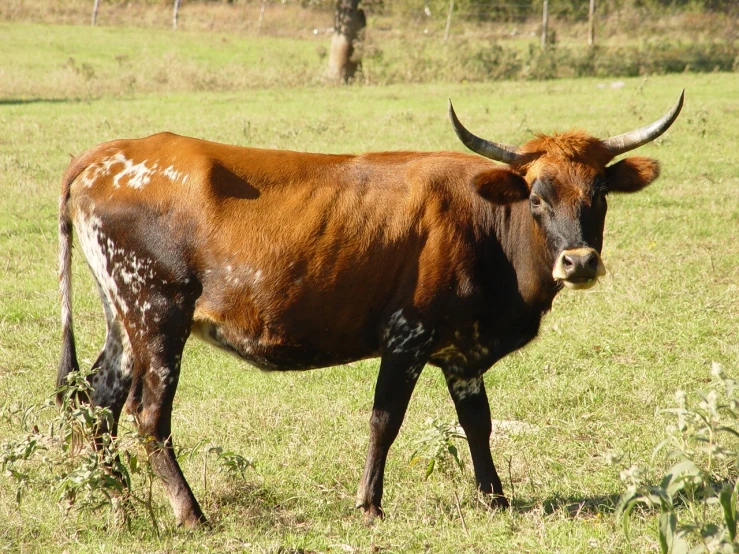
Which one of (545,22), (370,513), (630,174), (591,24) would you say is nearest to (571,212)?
(630,174)

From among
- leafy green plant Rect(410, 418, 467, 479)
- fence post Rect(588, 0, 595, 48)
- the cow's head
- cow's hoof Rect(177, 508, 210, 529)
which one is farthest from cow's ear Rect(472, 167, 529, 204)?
fence post Rect(588, 0, 595, 48)

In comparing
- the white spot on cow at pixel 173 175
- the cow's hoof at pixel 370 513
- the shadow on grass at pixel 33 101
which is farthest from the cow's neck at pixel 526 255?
the shadow on grass at pixel 33 101

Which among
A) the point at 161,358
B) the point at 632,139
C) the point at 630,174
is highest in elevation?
the point at 632,139

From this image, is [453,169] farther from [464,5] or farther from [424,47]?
[464,5]

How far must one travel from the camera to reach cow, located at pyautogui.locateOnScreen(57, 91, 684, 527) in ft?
17.0

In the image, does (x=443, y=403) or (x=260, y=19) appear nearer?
(x=443, y=403)

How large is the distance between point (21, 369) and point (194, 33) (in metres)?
28.9

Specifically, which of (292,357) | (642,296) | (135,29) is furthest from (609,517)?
(135,29)

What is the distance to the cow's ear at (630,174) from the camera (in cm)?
559

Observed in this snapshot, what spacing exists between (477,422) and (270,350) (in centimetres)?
129

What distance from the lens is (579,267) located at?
16.0 ft

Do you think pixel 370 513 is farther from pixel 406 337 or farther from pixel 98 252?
pixel 98 252

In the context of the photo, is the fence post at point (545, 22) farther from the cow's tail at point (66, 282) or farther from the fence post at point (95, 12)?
the cow's tail at point (66, 282)

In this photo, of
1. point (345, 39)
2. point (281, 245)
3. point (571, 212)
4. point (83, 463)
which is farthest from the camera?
point (345, 39)
